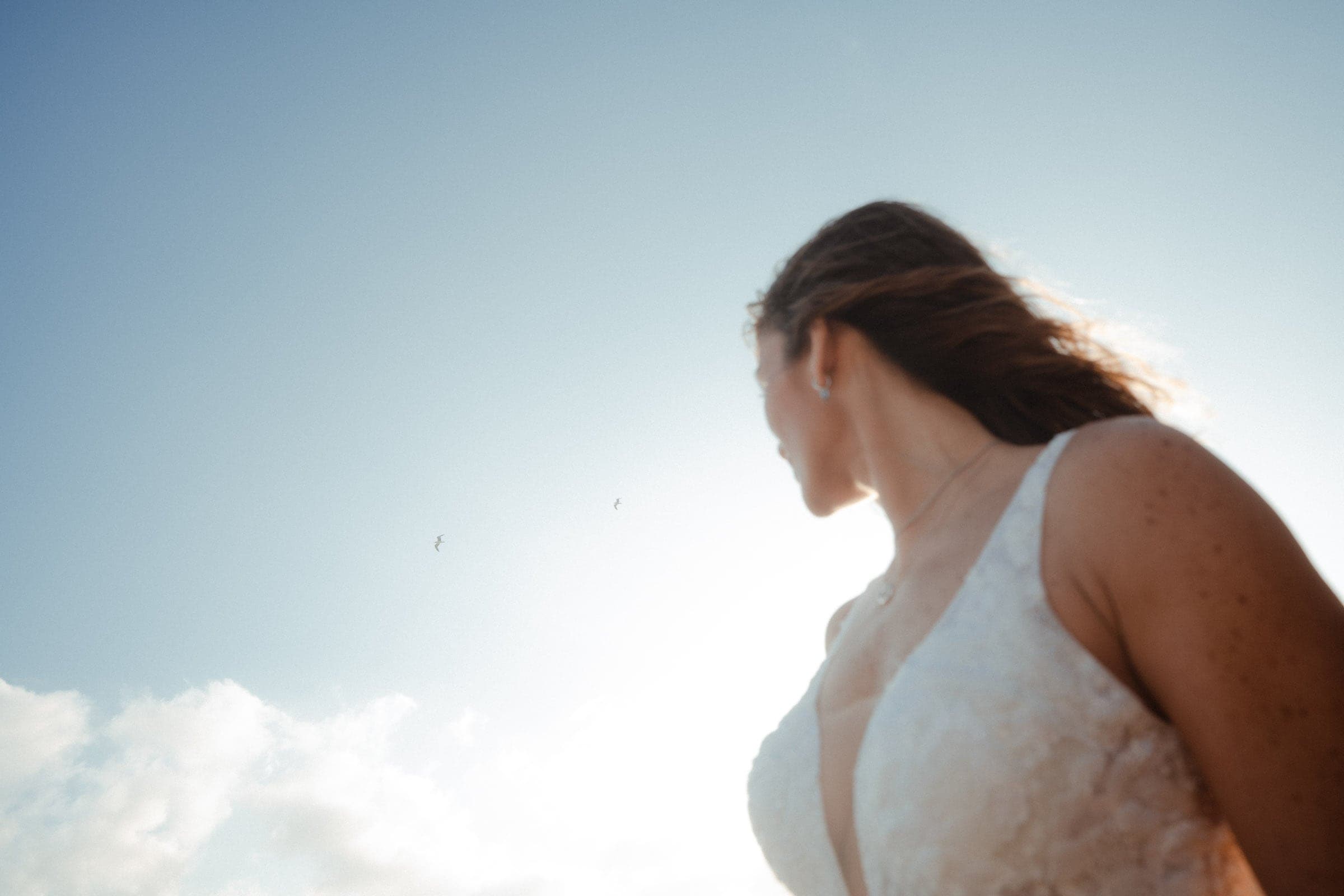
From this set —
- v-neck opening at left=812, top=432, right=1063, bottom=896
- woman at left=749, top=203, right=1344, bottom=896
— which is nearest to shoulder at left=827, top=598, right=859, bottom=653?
woman at left=749, top=203, right=1344, bottom=896

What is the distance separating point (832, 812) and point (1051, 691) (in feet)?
3.34

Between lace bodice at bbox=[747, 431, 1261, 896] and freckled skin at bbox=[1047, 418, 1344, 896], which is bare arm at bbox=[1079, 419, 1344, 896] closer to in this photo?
freckled skin at bbox=[1047, 418, 1344, 896]

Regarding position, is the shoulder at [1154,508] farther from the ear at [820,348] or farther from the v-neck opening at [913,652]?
the ear at [820,348]

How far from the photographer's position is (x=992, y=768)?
2.09 metres

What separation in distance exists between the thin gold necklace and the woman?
0.4 inches

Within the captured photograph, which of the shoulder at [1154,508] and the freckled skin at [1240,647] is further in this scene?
the shoulder at [1154,508]

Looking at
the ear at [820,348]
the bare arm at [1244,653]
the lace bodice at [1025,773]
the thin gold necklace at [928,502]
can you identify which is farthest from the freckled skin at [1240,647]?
the ear at [820,348]

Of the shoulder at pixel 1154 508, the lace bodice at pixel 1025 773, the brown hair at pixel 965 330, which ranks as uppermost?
the brown hair at pixel 965 330

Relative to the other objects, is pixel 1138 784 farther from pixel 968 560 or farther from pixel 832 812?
pixel 832 812

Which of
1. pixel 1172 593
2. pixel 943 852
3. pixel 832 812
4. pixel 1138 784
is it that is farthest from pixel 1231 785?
pixel 832 812

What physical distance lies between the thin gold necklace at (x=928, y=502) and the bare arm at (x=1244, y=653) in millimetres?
1022

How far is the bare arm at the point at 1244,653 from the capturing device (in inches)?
64.9

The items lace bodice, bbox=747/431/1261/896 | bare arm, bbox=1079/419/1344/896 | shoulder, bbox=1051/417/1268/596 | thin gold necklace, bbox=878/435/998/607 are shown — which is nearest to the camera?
bare arm, bbox=1079/419/1344/896

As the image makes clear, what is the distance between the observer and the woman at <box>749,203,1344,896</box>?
5.58 feet
